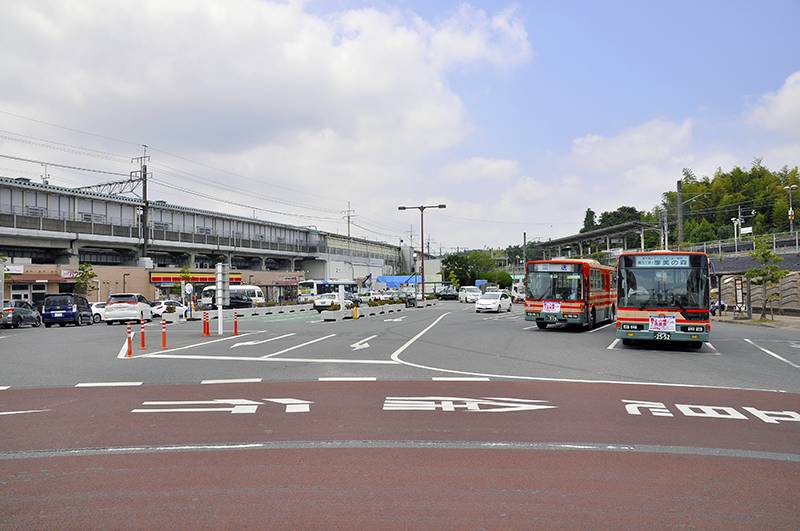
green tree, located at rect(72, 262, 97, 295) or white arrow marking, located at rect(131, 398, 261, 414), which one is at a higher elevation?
green tree, located at rect(72, 262, 97, 295)

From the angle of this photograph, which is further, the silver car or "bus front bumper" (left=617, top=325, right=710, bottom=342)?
the silver car

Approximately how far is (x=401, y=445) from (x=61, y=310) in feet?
103

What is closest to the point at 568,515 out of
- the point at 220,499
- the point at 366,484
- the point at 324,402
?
the point at 366,484

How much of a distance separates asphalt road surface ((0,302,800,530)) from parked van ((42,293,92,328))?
1986 centimetres

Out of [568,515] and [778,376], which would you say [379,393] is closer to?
[568,515]

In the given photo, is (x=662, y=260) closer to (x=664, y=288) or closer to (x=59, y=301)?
(x=664, y=288)

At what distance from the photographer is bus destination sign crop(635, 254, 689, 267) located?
689 inches

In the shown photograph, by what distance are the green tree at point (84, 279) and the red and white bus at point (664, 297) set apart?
41.6 m

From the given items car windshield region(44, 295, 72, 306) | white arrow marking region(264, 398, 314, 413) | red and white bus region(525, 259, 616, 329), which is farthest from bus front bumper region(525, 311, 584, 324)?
car windshield region(44, 295, 72, 306)

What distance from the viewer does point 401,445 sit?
22.5ft

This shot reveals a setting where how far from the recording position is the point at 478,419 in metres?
8.27

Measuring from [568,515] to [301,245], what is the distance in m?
81.2

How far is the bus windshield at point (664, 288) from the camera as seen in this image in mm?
17062

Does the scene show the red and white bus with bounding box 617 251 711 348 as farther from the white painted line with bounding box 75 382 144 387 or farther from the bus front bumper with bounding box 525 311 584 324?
the white painted line with bounding box 75 382 144 387
